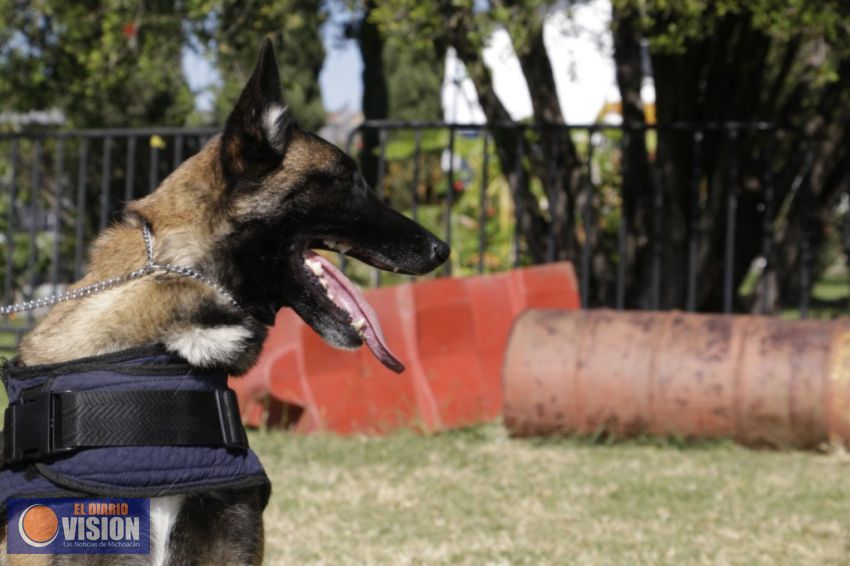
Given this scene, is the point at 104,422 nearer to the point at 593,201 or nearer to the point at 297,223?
the point at 297,223

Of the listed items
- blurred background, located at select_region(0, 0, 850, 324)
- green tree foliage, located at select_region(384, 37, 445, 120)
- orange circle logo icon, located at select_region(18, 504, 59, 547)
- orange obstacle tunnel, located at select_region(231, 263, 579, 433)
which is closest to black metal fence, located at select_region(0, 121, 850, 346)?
blurred background, located at select_region(0, 0, 850, 324)

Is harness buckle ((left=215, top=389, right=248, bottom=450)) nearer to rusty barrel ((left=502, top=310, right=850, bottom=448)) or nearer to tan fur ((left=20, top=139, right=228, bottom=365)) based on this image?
tan fur ((left=20, top=139, right=228, bottom=365))

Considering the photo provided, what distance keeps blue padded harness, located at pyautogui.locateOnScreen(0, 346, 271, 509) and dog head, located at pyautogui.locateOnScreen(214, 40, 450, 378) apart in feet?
0.92

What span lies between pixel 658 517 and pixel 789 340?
1900 mm

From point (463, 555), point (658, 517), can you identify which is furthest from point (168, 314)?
point (658, 517)

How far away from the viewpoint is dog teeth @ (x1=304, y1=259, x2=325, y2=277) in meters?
2.61

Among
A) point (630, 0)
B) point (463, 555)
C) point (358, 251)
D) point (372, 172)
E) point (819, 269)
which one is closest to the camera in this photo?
point (358, 251)

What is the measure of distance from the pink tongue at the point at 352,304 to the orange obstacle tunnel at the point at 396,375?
394 centimetres

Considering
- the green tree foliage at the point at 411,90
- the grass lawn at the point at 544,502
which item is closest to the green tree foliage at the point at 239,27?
the grass lawn at the point at 544,502

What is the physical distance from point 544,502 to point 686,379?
5.12 feet

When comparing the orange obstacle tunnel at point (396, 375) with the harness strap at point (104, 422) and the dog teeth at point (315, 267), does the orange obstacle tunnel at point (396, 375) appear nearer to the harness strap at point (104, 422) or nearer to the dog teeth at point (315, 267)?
the dog teeth at point (315, 267)

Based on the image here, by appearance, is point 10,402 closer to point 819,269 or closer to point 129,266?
point 129,266

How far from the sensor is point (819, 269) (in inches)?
752

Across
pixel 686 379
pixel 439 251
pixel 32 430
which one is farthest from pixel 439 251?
pixel 686 379
